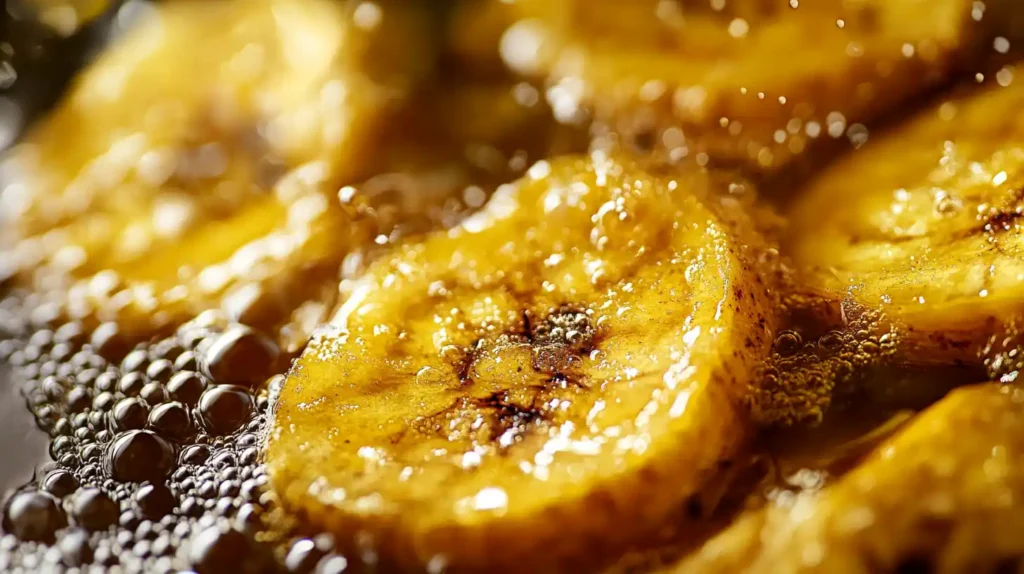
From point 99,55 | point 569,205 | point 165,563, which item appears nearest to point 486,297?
point 569,205

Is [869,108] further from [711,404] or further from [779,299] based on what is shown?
[711,404]

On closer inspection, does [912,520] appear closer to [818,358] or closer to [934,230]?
[818,358]

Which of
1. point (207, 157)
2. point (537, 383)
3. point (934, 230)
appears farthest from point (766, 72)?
point (207, 157)

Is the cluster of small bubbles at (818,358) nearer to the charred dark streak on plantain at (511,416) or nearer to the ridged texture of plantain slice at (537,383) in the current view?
the ridged texture of plantain slice at (537,383)

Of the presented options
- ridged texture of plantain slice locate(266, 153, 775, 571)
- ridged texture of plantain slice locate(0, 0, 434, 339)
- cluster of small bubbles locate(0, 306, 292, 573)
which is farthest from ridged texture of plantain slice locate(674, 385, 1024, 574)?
ridged texture of plantain slice locate(0, 0, 434, 339)

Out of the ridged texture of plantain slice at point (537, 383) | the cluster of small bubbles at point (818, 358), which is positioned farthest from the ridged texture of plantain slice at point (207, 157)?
the cluster of small bubbles at point (818, 358)

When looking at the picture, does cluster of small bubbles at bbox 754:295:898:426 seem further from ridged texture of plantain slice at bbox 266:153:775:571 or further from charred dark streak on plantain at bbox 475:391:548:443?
charred dark streak on plantain at bbox 475:391:548:443
